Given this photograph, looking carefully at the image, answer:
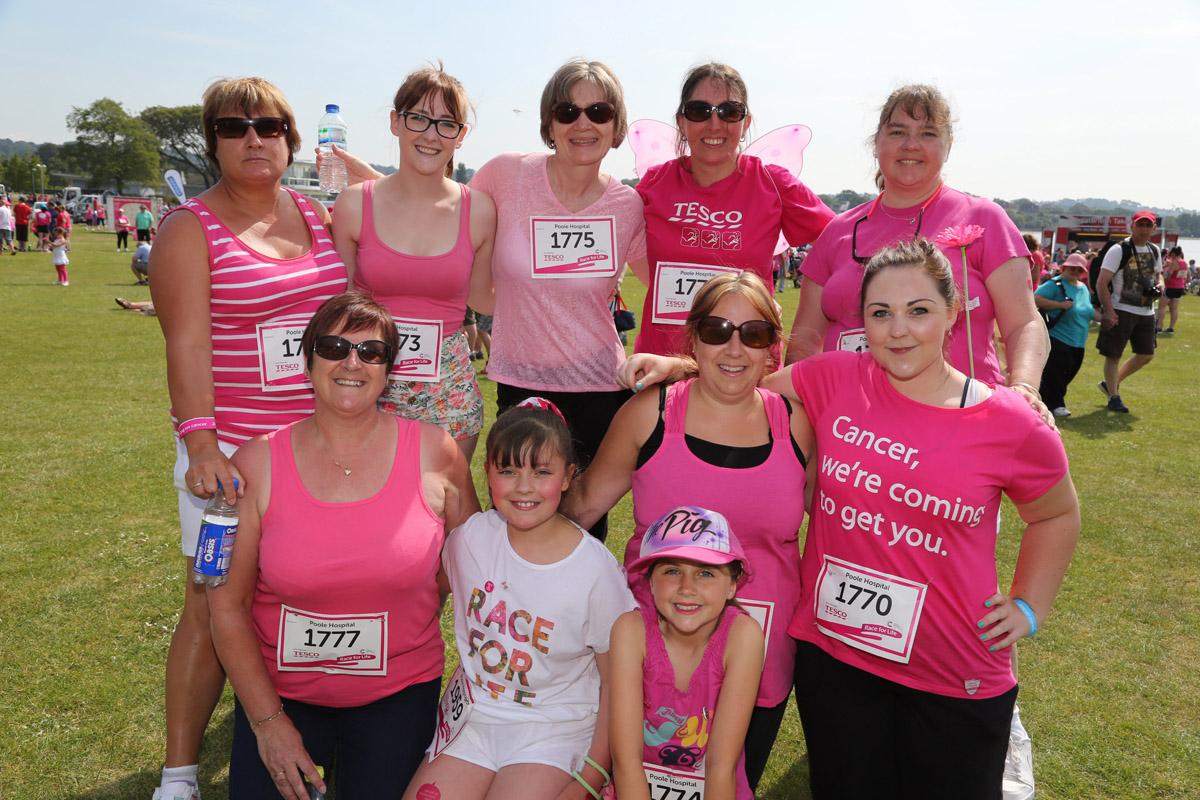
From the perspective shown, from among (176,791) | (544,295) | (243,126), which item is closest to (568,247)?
(544,295)

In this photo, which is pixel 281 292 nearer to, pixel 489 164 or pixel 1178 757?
pixel 489 164

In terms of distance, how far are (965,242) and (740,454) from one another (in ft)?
3.25

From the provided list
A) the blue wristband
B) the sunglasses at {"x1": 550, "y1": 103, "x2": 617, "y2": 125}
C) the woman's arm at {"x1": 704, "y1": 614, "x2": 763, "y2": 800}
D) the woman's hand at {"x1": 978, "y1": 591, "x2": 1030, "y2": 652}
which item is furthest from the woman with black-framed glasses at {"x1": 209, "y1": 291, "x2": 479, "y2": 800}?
the blue wristband

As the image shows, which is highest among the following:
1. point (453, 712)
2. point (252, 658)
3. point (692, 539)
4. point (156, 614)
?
point (692, 539)

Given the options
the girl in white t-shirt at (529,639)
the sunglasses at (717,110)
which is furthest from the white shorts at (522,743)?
the sunglasses at (717,110)

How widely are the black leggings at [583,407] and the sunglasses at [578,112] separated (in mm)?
1007

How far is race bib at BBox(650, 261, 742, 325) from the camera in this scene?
321cm

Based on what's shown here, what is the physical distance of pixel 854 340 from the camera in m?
2.83

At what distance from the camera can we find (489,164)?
10.5ft

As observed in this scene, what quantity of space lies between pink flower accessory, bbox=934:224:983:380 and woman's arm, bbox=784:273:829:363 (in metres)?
0.52

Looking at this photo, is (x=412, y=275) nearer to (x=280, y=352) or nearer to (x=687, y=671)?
(x=280, y=352)

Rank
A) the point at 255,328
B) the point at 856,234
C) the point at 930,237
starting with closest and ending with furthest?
the point at 255,328 < the point at 930,237 < the point at 856,234

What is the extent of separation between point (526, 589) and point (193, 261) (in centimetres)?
144

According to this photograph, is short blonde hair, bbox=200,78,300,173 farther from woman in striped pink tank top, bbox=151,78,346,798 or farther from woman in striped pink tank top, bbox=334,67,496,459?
woman in striped pink tank top, bbox=334,67,496,459
